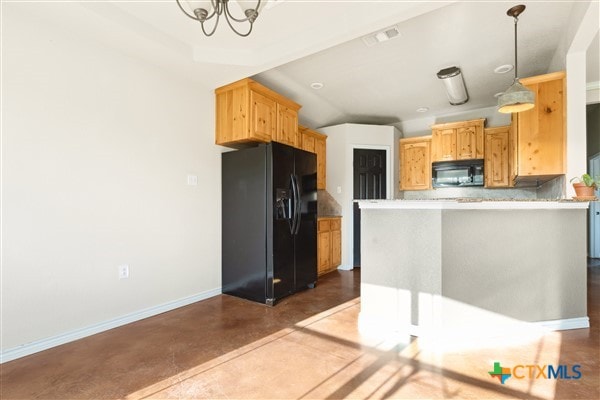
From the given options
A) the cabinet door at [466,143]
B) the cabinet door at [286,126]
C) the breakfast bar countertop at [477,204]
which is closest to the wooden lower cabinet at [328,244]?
the cabinet door at [286,126]

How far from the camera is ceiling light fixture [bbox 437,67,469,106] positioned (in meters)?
3.47

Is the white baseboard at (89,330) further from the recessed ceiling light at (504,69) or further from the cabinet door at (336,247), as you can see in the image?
the recessed ceiling light at (504,69)

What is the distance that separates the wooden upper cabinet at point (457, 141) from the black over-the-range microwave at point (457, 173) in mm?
83

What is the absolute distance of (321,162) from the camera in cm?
494

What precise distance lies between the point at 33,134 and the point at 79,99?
44 centimetres

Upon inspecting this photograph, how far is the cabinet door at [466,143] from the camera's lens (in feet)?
15.2

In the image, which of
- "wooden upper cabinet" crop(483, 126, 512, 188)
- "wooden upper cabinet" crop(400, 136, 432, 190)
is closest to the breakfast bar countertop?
"wooden upper cabinet" crop(483, 126, 512, 188)

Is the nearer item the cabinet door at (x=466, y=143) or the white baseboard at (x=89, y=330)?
the white baseboard at (x=89, y=330)

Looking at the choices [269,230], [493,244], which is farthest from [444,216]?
[269,230]

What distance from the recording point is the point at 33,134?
2115 mm

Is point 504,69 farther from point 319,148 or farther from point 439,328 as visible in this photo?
point 439,328

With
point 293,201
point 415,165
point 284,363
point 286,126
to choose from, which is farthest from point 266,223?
point 415,165

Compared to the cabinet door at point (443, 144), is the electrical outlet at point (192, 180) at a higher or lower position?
lower

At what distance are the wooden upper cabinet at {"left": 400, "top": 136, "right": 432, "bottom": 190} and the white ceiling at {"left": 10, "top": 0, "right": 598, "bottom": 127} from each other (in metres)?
1.28
